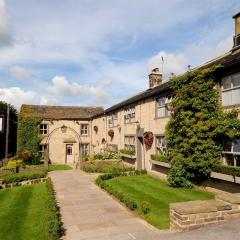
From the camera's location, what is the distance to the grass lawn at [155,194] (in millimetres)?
11880

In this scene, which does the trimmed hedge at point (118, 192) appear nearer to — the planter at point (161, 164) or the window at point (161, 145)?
the planter at point (161, 164)

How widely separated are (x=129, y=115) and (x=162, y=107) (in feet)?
24.1

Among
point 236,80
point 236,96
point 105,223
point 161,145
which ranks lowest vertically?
point 105,223

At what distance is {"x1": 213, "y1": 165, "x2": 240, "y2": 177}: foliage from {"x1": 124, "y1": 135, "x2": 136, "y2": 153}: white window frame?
1243cm

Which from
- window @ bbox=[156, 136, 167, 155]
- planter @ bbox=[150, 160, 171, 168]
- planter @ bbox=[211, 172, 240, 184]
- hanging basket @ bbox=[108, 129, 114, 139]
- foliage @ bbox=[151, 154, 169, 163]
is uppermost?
hanging basket @ bbox=[108, 129, 114, 139]

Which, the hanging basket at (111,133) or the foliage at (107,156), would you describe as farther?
the hanging basket at (111,133)

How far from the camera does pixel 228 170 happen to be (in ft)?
45.4

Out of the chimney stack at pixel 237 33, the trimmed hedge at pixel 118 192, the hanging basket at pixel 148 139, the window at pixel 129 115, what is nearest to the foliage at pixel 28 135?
the window at pixel 129 115

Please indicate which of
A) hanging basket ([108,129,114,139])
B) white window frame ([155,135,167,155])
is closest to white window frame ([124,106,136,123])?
hanging basket ([108,129,114,139])

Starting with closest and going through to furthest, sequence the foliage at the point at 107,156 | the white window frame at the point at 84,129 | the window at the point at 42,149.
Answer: the foliage at the point at 107,156 → the window at the point at 42,149 → the white window frame at the point at 84,129

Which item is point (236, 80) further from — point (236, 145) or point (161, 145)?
point (161, 145)

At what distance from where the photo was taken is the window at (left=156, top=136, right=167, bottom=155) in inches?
831

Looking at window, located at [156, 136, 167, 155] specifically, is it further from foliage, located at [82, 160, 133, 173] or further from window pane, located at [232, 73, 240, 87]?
window pane, located at [232, 73, 240, 87]

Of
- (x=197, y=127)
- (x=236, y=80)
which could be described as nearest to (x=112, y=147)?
(x=197, y=127)
